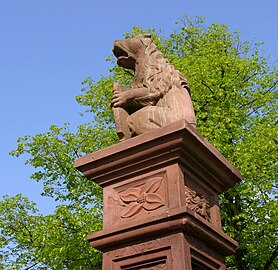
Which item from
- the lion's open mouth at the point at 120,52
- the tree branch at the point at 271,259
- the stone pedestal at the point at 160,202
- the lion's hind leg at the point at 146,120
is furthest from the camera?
the tree branch at the point at 271,259

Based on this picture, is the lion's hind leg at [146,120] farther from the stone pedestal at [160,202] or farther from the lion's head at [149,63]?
the stone pedestal at [160,202]

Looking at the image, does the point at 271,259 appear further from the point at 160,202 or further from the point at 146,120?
the point at 160,202

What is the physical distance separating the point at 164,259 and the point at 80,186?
1119 centimetres

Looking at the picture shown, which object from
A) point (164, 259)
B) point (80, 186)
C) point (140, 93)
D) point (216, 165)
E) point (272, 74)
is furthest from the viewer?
point (272, 74)

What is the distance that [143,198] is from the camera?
13.5 feet

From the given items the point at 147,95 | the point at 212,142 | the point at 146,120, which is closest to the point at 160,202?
the point at 146,120

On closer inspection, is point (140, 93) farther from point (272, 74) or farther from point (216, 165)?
point (272, 74)

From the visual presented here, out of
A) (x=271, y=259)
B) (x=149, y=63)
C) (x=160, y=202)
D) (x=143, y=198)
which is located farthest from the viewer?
(x=271, y=259)

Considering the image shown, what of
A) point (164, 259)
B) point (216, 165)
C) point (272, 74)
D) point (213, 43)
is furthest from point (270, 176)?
point (164, 259)

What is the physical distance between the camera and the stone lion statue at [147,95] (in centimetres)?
465

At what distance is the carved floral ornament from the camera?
404cm

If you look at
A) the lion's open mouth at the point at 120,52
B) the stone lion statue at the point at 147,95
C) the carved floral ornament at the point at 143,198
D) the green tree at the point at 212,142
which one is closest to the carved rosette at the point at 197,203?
the carved floral ornament at the point at 143,198

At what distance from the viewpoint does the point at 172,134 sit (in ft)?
13.3

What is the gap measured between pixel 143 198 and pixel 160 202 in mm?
184
